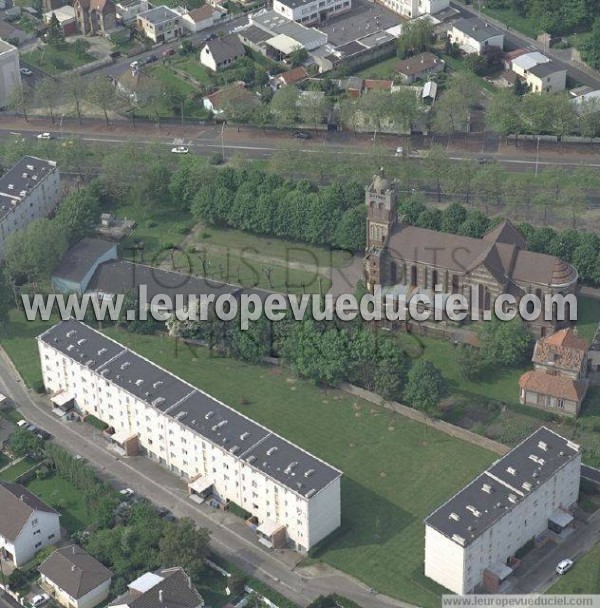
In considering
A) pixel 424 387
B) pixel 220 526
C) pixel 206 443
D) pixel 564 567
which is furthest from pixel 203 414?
pixel 564 567

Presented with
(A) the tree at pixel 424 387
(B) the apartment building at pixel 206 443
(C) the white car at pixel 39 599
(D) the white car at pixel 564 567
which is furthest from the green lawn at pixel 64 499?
(D) the white car at pixel 564 567

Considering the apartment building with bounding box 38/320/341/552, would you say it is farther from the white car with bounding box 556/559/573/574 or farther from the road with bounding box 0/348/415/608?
the white car with bounding box 556/559/573/574

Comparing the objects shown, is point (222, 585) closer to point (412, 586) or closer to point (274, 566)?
point (274, 566)

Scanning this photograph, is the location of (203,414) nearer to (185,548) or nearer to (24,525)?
(185,548)

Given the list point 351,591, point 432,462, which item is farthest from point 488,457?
point 351,591

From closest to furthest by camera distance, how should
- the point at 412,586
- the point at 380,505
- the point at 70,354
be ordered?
the point at 412,586 → the point at 380,505 → the point at 70,354

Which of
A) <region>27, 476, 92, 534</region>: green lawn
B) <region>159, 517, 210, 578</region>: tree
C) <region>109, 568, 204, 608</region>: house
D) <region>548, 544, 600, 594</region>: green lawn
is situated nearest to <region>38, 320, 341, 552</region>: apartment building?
<region>159, 517, 210, 578</region>: tree

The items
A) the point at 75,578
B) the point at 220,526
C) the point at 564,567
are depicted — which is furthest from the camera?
the point at 220,526
